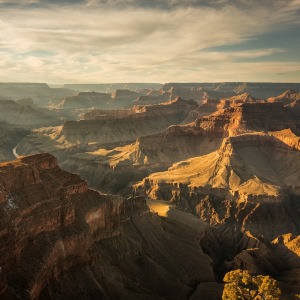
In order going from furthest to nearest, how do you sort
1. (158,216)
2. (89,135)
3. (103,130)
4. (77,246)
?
(103,130)
(89,135)
(158,216)
(77,246)

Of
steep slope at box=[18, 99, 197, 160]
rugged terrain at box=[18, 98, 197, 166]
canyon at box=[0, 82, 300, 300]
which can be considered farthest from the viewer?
steep slope at box=[18, 99, 197, 160]

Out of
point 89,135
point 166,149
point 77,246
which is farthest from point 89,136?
point 77,246

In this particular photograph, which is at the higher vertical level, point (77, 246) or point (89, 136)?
point (77, 246)

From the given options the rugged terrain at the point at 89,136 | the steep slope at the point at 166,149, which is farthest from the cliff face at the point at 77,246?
the rugged terrain at the point at 89,136

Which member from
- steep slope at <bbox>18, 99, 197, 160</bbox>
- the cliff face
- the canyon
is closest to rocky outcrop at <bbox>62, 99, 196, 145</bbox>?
steep slope at <bbox>18, 99, 197, 160</bbox>

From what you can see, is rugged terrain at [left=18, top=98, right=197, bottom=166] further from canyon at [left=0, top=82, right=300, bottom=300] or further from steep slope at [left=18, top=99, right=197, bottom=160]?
canyon at [left=0, top=82, right=300, bottom=300]

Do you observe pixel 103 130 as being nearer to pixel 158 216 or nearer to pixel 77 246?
pixel 158 216

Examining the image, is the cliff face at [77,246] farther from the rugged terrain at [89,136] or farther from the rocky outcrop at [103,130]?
the rocky outcrop at [103,130]

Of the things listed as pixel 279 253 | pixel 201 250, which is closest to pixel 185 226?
pixel 201 250

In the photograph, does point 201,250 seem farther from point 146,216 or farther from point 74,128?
point 74,128
